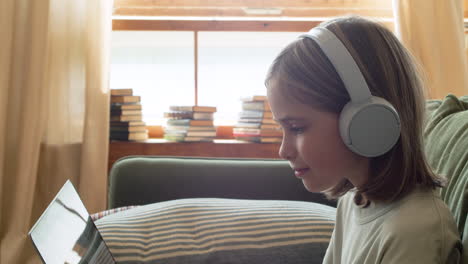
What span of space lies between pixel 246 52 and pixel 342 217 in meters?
1.81

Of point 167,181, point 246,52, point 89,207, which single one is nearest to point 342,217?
point 167,181

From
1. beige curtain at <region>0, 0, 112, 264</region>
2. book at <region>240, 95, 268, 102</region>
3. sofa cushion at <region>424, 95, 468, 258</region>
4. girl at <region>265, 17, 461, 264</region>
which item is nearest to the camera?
girl at <region>265, 17, 461, 264</region>

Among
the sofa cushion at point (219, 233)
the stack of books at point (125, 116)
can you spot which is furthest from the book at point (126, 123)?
the sofa cushion at point (219, 233)

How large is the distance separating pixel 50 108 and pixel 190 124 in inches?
24.3

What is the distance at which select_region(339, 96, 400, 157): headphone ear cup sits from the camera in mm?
652

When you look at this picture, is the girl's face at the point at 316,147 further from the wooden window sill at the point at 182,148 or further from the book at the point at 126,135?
the book at the point at 126,135

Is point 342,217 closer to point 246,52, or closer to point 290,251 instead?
point 290,251

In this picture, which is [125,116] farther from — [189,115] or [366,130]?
[366,130]

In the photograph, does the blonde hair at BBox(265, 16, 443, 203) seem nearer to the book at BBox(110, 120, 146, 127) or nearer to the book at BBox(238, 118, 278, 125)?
the book at BBox(238, 118, 278, 125)

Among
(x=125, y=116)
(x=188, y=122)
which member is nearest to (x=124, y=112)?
(x=125, y=116)

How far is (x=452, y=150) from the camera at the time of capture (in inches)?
32.9

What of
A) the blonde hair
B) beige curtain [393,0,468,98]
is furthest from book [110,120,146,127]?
the blonde hair

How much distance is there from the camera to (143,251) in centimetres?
108

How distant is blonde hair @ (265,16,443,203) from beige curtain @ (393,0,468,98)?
59.2 inches
